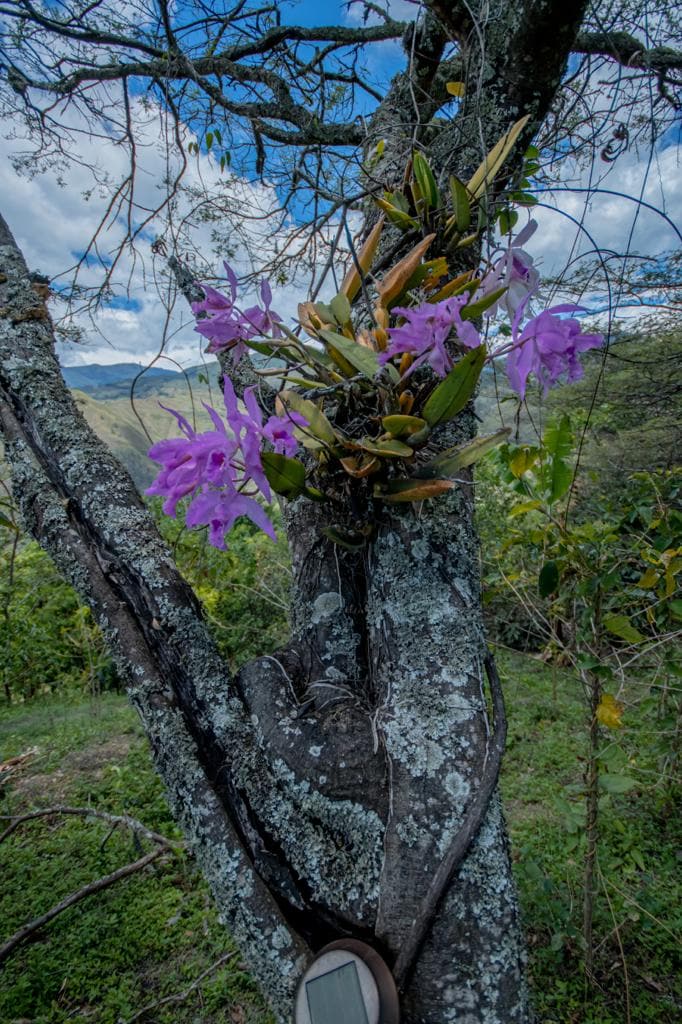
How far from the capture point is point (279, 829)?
781 millimetres

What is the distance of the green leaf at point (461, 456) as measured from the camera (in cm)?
70

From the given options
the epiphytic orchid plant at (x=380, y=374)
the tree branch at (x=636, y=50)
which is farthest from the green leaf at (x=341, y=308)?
the tree branch at (x=636, y=50)

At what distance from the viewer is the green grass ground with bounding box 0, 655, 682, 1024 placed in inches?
53.2

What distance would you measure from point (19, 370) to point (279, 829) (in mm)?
963

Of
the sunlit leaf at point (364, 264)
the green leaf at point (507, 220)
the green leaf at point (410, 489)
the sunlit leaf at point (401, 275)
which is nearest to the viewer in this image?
the green leaf at point (410, 489)

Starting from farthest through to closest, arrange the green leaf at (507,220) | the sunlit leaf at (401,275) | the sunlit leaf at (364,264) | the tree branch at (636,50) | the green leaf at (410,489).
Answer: the tree branch at (636,50) < the green leaf at (507,220) < the sunlit leaf at (364,264) < the sunlit leaf at (401,275) < the green leaf at (410,489)

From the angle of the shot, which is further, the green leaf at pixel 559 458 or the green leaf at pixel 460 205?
the green leaf at pixel 559 458

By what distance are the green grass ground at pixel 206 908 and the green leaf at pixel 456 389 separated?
1044 mm

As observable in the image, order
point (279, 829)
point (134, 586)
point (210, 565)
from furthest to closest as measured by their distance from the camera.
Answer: point (210, 565) → point (134, 586) → point (279, 829)

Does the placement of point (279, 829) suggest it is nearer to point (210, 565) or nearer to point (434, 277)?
point (434, 277)

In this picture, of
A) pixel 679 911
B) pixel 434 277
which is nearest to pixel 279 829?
pixel 434 277

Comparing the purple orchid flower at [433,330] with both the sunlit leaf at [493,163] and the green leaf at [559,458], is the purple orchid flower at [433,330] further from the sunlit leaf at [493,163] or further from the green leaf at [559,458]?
the green leaf at [559,458]

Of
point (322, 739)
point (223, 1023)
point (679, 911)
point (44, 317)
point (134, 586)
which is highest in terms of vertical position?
point (44, 317)

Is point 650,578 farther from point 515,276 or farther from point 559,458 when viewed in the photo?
point 515,276
